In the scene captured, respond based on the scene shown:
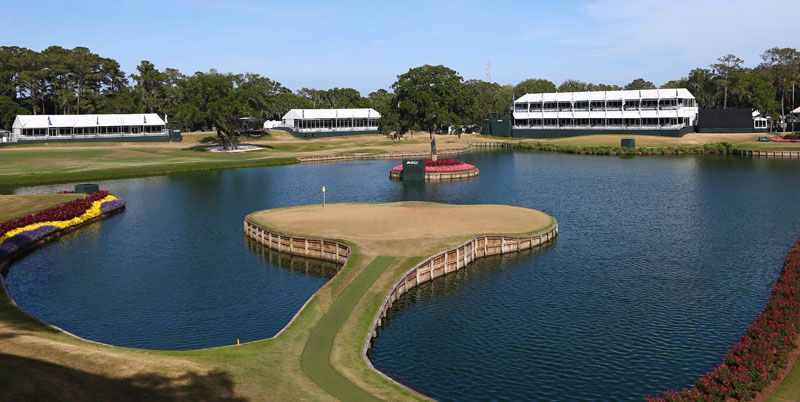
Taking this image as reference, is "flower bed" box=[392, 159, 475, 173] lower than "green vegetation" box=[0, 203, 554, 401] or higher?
higher

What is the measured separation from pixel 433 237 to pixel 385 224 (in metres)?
7.37

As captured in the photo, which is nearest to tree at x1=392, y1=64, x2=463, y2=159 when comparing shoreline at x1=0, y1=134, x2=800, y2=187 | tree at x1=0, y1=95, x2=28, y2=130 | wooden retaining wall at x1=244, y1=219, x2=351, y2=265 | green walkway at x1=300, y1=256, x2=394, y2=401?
shoreline at x1=0, y1=134, x2=800, y2=187

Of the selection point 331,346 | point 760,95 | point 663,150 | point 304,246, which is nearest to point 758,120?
point 760,95

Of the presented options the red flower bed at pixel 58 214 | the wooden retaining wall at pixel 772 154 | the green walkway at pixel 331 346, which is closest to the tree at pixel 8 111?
the red flower bed at pixel 58 214

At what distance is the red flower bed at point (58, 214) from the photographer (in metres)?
66.4

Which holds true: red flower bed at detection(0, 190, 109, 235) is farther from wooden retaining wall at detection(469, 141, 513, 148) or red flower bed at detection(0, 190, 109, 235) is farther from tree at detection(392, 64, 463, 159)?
wooden retaining wall at detection(469, 141, 513, 148)

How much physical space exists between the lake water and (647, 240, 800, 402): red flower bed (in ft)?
8.22

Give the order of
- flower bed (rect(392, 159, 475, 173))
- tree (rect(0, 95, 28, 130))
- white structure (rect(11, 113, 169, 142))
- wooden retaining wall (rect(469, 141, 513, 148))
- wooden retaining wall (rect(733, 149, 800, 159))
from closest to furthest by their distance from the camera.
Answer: flower bed (rect(392, 159, 475, 173)) → wooden retaining wall (rect(733, 149, 800, 159)) → white structure (rect(11, 113, 169, 142)) → tree (rect(0, 95, 28, 130)) → wooden retaining wall (rect(469, 141, 513, 148))

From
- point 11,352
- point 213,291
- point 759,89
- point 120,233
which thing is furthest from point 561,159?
point 11,352

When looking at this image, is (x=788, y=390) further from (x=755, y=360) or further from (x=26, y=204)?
(x=26, y=204)

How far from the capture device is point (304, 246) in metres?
59.7

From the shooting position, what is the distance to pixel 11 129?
194125mm

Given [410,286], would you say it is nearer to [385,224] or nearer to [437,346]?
[437,346]

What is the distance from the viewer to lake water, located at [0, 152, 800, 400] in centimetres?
3538
